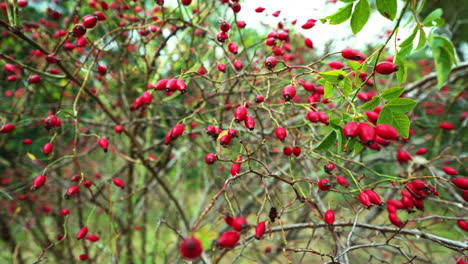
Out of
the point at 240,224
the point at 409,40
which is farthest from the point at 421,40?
the point at 240,224

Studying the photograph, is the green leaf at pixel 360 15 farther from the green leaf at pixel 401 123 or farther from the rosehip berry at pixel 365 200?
the rosehip berry at pixel 365 200

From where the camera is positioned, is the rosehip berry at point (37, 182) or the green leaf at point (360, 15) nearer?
the green leaf at point (360, 15)

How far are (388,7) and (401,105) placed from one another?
321 millimetres

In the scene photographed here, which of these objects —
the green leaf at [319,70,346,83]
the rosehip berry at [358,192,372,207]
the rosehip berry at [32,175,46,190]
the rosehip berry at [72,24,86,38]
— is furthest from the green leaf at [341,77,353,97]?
the rosehip berry at [32,175,46,190]

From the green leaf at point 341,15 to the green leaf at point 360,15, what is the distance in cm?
2

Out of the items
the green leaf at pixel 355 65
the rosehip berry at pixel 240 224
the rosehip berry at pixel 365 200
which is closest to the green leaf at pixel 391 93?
the green leaf at pixel 355 65

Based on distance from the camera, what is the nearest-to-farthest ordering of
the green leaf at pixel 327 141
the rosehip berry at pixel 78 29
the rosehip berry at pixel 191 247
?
the rosehip berry at pixel 191 247, the green leaf at pixel 327 141, the rosehip berry at pixel 78 29

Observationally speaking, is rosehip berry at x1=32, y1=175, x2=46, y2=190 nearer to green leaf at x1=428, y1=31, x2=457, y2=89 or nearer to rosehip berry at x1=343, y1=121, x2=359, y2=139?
rosehip berry at x1=343, y1=121, x2=359, y2=139

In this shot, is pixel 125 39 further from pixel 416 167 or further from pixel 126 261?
pixel 416 167

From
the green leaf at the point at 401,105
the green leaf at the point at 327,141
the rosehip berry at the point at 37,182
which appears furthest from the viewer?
the rosehip berry at the point at 37,182

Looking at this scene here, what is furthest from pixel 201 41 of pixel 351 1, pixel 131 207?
pixel 351 1

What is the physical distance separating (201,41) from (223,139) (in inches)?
83.4

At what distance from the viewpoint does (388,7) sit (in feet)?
2.27

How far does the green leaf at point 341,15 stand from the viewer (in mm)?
816
